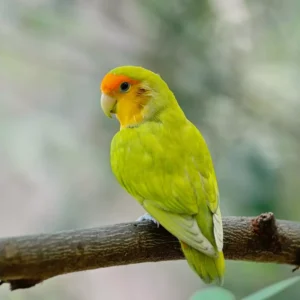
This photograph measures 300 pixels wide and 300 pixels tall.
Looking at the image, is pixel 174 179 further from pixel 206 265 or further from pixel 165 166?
pixel 206 265

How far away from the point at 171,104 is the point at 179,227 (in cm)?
39

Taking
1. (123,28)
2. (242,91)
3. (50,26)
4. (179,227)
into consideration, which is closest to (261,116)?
(242,91)

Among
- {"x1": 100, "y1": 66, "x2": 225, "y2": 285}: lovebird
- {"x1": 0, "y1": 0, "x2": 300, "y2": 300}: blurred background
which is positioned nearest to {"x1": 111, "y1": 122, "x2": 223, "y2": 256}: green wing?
{"x1": 100, "y1": 66, "x2": 225, "y2": 285}: lovebird

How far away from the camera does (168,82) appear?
78.4 inches

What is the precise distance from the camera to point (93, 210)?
6.98 feet

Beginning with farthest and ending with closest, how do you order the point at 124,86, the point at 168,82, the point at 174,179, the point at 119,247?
the point at 168,82 → the point at 124,86 → the point at 174,179 → the point at 119,247

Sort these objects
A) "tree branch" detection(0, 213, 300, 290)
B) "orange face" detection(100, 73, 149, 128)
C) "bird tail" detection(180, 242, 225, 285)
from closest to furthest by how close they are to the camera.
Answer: "tree branch" detection(0, 213, 300, 290)
"bird tail" detection(180, 242, 225, 285)
"orange face" detection(100, 73, 149, 128)

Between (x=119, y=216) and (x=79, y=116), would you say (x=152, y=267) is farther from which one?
(x=79, y=116)

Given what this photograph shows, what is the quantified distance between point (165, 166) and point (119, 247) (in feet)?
0.77

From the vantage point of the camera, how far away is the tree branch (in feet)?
3.39

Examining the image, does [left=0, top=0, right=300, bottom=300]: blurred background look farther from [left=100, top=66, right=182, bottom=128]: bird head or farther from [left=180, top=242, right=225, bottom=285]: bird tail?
[left=180, top=242, right=225, bottom=285]: bird tail

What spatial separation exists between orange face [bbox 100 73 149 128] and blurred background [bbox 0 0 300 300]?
519 millimetres

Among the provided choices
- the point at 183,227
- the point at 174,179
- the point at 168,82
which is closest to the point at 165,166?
the point at 174,179

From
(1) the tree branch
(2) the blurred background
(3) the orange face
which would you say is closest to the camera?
(1) the tree branch
